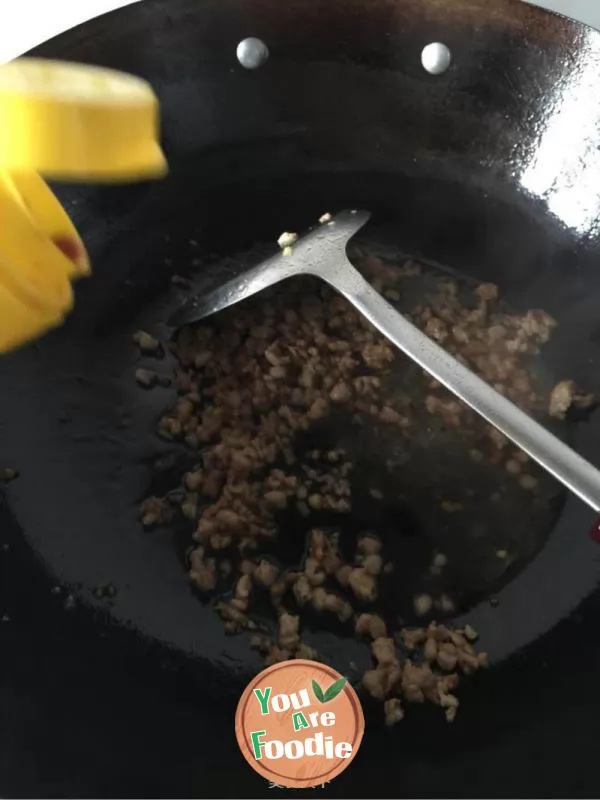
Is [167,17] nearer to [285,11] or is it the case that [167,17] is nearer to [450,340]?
[285,11]

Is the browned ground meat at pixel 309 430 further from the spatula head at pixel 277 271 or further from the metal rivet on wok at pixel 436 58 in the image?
the metal rivet on wok at pixel 436 58

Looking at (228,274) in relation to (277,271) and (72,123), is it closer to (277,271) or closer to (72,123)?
(277,271)

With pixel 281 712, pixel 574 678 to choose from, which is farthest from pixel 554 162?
pixel 281 712

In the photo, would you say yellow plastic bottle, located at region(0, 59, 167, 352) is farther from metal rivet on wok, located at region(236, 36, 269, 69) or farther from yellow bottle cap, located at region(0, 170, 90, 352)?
metal rivet on wok, located at region(236, 36, 269, 69)

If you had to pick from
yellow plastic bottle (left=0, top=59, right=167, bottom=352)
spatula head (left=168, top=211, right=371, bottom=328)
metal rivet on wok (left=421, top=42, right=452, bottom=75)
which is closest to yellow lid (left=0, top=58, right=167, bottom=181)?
yellow plastic bottle (left=0, top=59, right=167, bottom=352)

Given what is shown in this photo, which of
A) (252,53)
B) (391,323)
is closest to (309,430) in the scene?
(391,323)

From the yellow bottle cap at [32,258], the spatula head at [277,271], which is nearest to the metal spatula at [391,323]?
the spatula head at [277,271]
